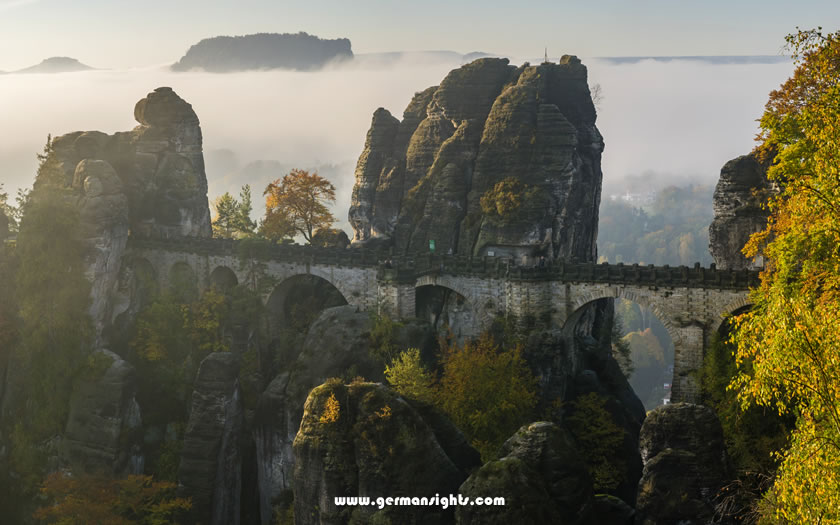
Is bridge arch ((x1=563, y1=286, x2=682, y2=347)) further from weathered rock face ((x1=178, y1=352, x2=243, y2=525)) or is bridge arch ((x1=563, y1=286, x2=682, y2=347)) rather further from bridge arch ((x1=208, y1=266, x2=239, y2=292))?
bridge arch ((x1=208, y1=266, x2=239, y2=292))

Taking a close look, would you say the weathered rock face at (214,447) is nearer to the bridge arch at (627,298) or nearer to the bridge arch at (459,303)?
the bridge arch at (459,303)

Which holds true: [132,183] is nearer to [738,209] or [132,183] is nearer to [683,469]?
[738,209]

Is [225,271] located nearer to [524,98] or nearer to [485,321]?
[485,321]

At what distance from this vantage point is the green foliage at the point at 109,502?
39.7 m

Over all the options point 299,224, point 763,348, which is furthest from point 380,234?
point 763,348

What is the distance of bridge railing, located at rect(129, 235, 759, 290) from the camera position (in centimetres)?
4031

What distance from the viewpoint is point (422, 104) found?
66062 mm

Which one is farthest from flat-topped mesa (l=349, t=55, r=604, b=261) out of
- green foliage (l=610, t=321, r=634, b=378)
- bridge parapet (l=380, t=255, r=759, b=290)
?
green foliage (l=610, t=321, r=634, b=378)

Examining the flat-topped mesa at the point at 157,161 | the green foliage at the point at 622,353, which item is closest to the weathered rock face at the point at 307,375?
the flat-topped mesa at the point at 157,161

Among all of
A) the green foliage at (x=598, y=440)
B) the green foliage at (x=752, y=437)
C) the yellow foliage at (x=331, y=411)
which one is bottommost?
the green foliage at (x=598, y=440)

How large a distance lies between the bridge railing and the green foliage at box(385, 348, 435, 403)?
7826mm

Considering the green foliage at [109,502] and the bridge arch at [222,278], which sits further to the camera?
the bridge arch at [222,278]

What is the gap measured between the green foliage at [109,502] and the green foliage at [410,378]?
14.1 m

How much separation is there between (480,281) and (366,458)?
64.5 ft
